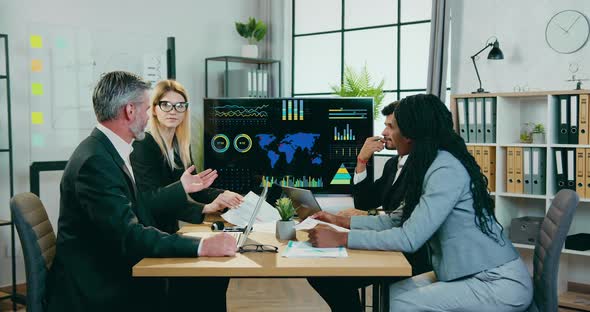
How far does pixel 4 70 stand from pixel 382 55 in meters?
3.24

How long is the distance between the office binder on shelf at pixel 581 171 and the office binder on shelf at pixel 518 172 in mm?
393

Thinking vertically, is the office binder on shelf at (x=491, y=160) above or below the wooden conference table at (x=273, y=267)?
above

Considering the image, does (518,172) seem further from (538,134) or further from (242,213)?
(242,213)

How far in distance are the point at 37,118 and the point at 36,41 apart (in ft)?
1.85

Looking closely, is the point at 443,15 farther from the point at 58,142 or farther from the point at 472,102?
the point at 58,142

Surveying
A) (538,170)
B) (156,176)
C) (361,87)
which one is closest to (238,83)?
(361,87)

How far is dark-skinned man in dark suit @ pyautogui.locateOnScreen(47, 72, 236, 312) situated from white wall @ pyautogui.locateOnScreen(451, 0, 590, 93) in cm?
338

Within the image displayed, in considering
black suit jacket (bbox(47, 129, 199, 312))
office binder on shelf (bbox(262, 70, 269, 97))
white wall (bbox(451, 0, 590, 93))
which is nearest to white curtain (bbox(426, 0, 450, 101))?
white wall (bbox(451, 0, 590, 93))

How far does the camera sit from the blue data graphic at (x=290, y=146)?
12.7ft

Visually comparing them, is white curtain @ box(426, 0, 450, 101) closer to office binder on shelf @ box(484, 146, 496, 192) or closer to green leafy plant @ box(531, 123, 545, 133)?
office binder on shelf @ box(484, 146, 496, 192)

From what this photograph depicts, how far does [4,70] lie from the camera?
4895 millimetres

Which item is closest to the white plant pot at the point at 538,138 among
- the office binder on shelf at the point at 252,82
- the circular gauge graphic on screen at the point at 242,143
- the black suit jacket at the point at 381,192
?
the black suit jacket at the point at 381,192

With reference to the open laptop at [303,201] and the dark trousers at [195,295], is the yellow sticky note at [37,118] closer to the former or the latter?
the dark trousers at [195,295]

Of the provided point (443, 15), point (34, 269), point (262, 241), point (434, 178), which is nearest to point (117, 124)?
point (34, 269)
